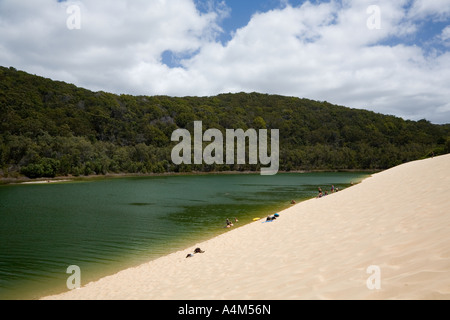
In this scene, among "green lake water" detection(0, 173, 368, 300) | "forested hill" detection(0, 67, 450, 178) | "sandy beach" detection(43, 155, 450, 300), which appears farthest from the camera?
"forested hill" detection(0, 67, 450, 178)

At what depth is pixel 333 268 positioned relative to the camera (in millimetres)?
6660

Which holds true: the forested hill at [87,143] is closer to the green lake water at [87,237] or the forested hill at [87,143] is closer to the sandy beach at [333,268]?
the green lake water at [87,237]

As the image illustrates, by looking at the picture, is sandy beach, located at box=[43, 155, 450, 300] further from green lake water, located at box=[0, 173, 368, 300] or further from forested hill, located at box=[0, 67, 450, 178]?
forested hill, located at box=[0, 67, 450, 178]

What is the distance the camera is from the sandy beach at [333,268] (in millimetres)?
5051

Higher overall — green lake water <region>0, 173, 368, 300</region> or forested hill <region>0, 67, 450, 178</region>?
forested hill <region>0, 67, 450, 178</region>

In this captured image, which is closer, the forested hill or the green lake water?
the green lake water

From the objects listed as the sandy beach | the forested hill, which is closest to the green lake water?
the sandy beach

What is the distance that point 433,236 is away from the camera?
656 cm

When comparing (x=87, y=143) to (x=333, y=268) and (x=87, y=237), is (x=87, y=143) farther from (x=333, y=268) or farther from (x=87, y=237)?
(x=333, y=268)

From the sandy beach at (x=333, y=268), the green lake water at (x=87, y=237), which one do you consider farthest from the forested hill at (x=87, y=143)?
the sandy beach at (x=333, y=268)

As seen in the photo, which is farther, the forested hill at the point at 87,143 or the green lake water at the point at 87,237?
the forested hill at the point at 87,143

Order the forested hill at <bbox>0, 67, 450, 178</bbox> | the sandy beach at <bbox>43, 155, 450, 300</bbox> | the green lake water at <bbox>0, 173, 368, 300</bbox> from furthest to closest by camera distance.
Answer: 1. the forested hill at <bbox>0, 67, 450, 178</bbox>
2. the green lake water at <bbox>0, 173, 368, 300</bbox>
3. the sandy beach at <bbox>43, 155, 450, 300</bbox>

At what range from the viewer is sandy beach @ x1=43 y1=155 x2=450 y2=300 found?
199 inches

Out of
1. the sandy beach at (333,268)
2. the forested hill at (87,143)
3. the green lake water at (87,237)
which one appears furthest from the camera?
the forested hill at (87,143)
